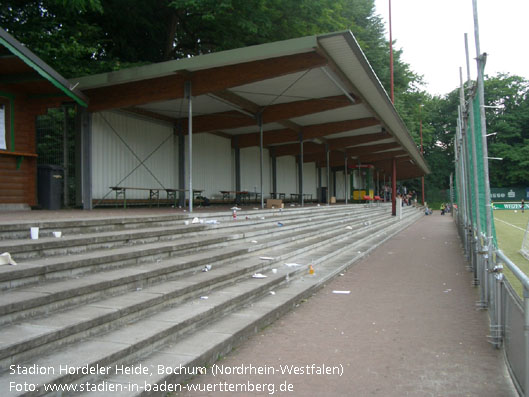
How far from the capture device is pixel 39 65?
31.1 feet

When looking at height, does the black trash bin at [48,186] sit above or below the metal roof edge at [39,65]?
below

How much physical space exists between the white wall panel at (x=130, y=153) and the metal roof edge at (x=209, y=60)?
185 cm

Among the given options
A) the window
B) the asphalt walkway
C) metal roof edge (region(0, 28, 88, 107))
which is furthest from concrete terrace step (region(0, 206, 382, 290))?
the window

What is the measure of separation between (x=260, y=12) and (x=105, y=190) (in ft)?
34.6

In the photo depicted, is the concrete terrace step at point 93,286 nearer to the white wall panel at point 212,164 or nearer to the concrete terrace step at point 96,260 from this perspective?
the concrete terrace step at point 96,260

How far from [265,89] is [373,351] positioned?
9.70 metres

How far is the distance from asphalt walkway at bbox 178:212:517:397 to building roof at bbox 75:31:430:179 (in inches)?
198

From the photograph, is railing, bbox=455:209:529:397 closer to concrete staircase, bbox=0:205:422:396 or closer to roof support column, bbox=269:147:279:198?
concrete staircase, bbox=0:205:422:396

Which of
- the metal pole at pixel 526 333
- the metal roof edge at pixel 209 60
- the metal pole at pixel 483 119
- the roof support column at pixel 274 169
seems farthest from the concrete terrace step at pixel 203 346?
the roof support column at pixel 274 169

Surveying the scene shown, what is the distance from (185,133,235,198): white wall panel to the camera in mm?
18094

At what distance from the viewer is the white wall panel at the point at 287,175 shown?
26.2 metres

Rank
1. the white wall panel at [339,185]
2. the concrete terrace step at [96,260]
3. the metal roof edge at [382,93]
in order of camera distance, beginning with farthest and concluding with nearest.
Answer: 1. the white wall panel at [339,185]
2. the metal roof edge at [382,93]
3. the concrete terrace step at [96,260]

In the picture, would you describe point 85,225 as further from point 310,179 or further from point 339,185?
point 339,185

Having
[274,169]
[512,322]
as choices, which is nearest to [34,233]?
[512,322]
